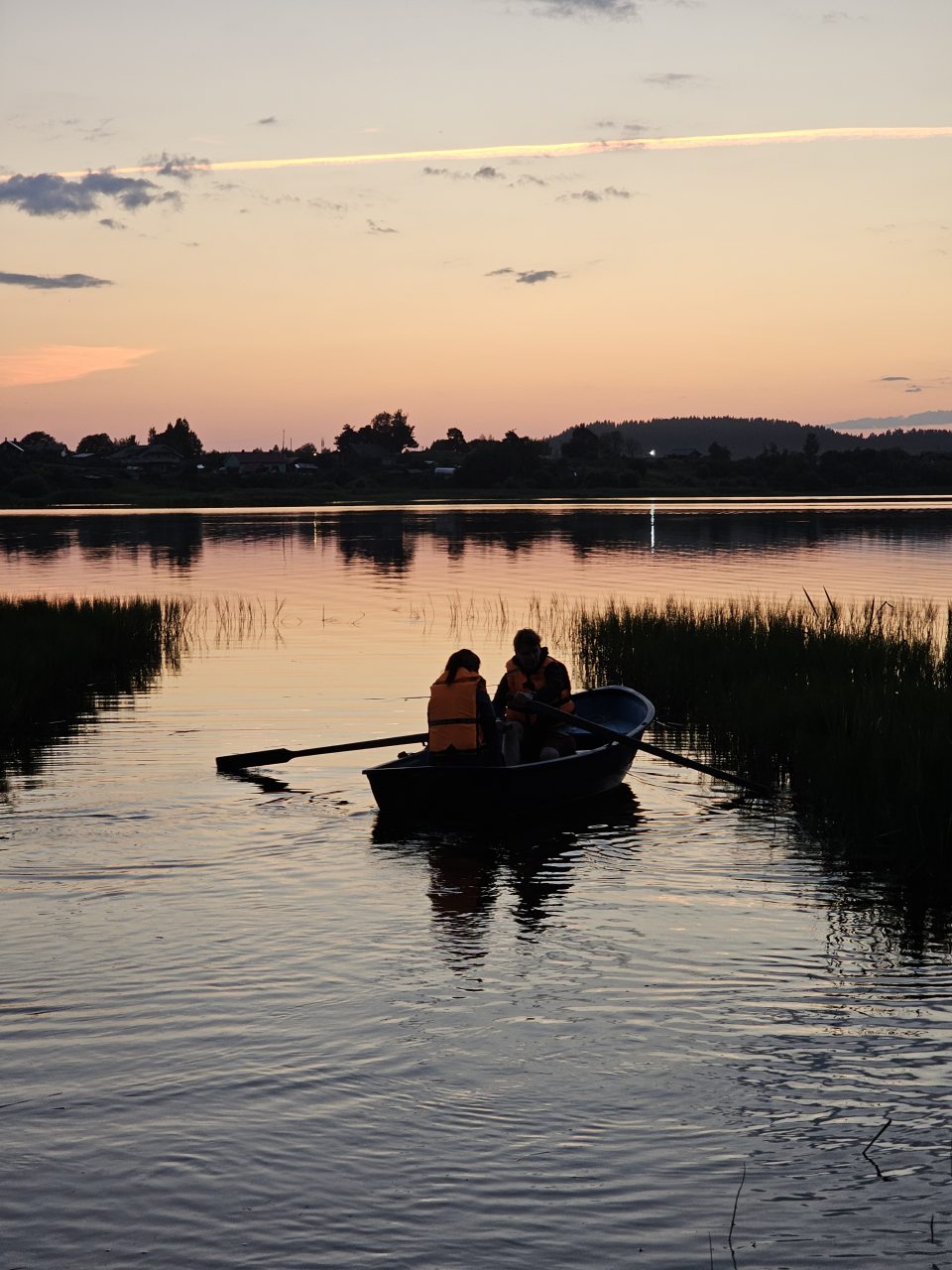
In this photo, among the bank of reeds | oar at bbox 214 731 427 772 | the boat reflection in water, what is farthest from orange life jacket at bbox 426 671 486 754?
the bank of reeds

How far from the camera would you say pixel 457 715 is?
13789mm

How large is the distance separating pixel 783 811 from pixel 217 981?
298 inches

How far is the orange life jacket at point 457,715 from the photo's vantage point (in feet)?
45.1

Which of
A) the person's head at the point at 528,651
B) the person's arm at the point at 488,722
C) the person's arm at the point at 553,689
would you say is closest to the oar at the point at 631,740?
the person's arm at the point at 553,689

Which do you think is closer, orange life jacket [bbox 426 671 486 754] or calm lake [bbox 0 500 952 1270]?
calm lake [bbox 0 500 952 1270]

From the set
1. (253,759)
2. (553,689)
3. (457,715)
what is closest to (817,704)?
(553,689)

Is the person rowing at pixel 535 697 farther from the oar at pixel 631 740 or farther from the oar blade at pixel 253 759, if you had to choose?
the oar blade at pixel 253 759

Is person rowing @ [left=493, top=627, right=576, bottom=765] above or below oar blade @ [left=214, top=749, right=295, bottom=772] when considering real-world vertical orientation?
above

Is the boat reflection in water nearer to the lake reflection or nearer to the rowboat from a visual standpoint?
the rowboat

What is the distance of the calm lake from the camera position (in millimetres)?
5809

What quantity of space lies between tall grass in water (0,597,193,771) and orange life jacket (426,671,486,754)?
606 cm

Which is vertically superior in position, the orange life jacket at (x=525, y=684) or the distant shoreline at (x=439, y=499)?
the distant shoreline at (x=439, y=499)

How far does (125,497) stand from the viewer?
154500 millimetres

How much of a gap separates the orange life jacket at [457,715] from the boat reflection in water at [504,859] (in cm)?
87
